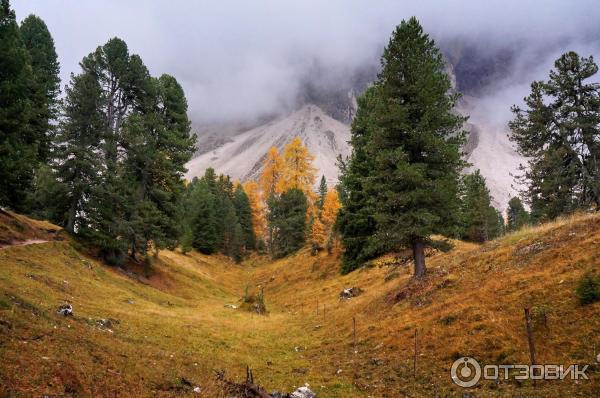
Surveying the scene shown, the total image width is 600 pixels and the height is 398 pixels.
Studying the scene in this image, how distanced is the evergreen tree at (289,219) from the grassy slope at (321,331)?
4323 centimetres

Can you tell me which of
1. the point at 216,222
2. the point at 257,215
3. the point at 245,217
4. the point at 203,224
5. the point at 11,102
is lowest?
the point at 11,102

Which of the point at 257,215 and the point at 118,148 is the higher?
the point at 257,215

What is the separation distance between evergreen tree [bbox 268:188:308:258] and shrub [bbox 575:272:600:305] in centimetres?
5998

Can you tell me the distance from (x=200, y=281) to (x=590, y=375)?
3988cm

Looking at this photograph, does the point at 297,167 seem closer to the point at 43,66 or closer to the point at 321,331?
the point at 43,66

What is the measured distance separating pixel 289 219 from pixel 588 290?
61.0 metres

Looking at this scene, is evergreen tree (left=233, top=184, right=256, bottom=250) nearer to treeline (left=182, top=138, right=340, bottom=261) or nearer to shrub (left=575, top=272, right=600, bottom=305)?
treeline (left=182, top=138, right=340, bottom=261)

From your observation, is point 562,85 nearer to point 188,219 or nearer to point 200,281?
point 200,281

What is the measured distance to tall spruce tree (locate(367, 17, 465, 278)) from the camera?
2108cm

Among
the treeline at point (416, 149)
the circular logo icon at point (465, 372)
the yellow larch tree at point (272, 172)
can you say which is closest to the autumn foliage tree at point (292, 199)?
the yellow larch tree at point (272, 172)

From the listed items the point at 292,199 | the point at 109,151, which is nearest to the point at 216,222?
the point at 292,199

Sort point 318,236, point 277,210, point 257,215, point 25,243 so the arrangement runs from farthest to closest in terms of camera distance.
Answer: point 257,215
point 277,210
point 318,236
point 25,243

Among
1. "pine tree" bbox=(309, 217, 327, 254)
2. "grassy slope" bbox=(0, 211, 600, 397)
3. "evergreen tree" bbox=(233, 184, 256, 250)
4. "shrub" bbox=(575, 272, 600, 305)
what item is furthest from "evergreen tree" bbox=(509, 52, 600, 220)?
"evergreen tree" bbox=(233, 184, 256, 250)

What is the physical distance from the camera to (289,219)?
7175cm
